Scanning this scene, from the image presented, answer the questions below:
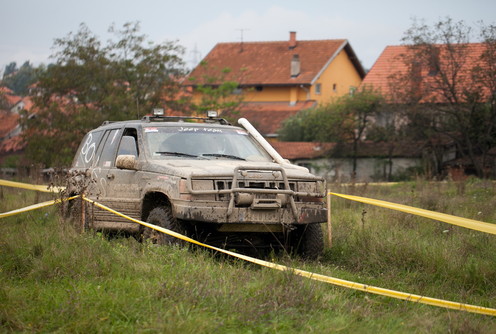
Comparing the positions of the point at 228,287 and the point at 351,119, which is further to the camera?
the point at 351,119

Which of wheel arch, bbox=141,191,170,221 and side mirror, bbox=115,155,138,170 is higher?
side mirror, bbox=115,155,138,170

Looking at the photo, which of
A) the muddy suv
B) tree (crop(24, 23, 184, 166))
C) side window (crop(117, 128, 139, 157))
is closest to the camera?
the muddy suv

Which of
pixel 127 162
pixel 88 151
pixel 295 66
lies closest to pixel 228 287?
pixel 127 162

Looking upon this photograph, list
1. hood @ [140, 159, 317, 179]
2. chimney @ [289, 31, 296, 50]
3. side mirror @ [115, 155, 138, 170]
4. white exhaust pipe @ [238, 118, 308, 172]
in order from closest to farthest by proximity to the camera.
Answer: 1. hood @ [140, 159, 317, 179]
2. side mirror @ [115, 155, 138, 170]
3. white exhaust pipe @ [238, 118, 308, 172]
4. chimney @ [289, 31, 296, 50]

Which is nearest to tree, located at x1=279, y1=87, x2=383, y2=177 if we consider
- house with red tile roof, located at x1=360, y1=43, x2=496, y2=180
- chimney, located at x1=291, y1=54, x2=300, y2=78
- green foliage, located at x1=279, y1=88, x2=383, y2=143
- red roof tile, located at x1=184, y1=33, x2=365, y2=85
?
green foliage, located at x1=279, y1=88, x2=383, y2=143

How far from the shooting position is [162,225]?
336 inches

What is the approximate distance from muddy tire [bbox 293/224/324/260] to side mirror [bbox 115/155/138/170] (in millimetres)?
2152

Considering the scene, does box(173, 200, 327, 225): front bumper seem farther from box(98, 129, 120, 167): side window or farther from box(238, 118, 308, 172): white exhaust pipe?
box(98, 129, 120, 167): side window

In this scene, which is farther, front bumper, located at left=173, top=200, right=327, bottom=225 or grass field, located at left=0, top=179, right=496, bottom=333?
front bumper, located at left=173, top=200, right=327, bottom=225

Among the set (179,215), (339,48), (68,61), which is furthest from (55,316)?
(339,48)

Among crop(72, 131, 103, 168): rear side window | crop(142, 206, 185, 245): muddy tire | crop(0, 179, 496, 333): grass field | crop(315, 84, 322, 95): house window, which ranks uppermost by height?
crop(315, 84, 322, 95): house window

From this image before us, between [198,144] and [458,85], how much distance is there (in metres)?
29.4

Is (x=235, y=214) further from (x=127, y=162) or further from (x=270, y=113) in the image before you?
(x=270, y=113)

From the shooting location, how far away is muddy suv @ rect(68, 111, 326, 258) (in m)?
8.15
